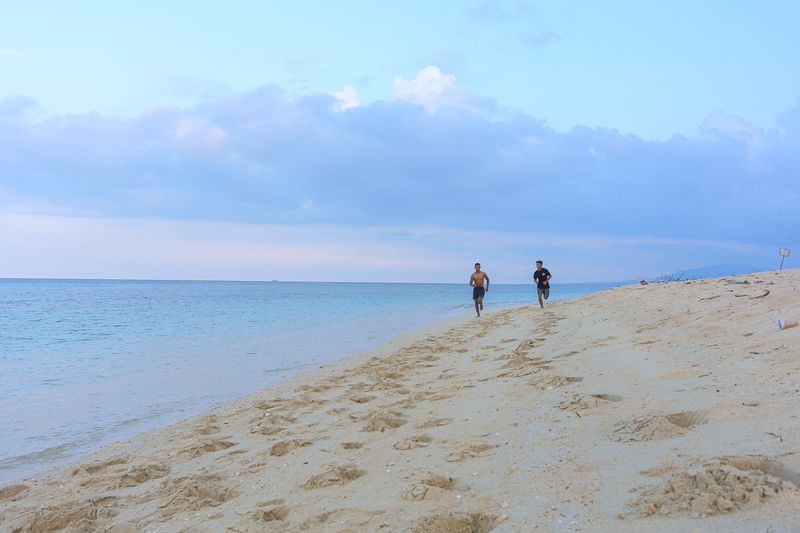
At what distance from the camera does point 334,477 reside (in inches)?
152

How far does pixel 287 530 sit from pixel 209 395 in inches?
279

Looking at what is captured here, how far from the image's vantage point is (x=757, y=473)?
2.52 metres

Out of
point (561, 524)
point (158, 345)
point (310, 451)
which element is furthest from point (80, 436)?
point (158, 345)

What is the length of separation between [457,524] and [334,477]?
4.48 feet

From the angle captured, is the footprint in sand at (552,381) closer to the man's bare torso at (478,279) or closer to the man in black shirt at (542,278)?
the man's bare torso at (478,279)

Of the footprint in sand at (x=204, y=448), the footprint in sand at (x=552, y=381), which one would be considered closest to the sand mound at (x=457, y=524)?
the footprint in sand at (x=552, y=381)

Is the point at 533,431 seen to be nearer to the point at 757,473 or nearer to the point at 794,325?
the point at 757,473

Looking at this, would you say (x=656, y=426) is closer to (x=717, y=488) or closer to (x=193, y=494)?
(x=717, y=488)

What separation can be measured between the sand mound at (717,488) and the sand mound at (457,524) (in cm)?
70

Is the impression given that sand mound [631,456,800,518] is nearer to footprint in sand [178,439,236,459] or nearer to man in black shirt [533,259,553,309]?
footprint in sand [178,439,236,459]

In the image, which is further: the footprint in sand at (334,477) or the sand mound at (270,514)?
the footprint in sand at (334,477)

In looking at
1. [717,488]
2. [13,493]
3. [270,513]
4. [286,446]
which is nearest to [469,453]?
[270,513]

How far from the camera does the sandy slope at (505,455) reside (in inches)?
103

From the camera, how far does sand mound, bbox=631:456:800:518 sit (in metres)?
2.31
